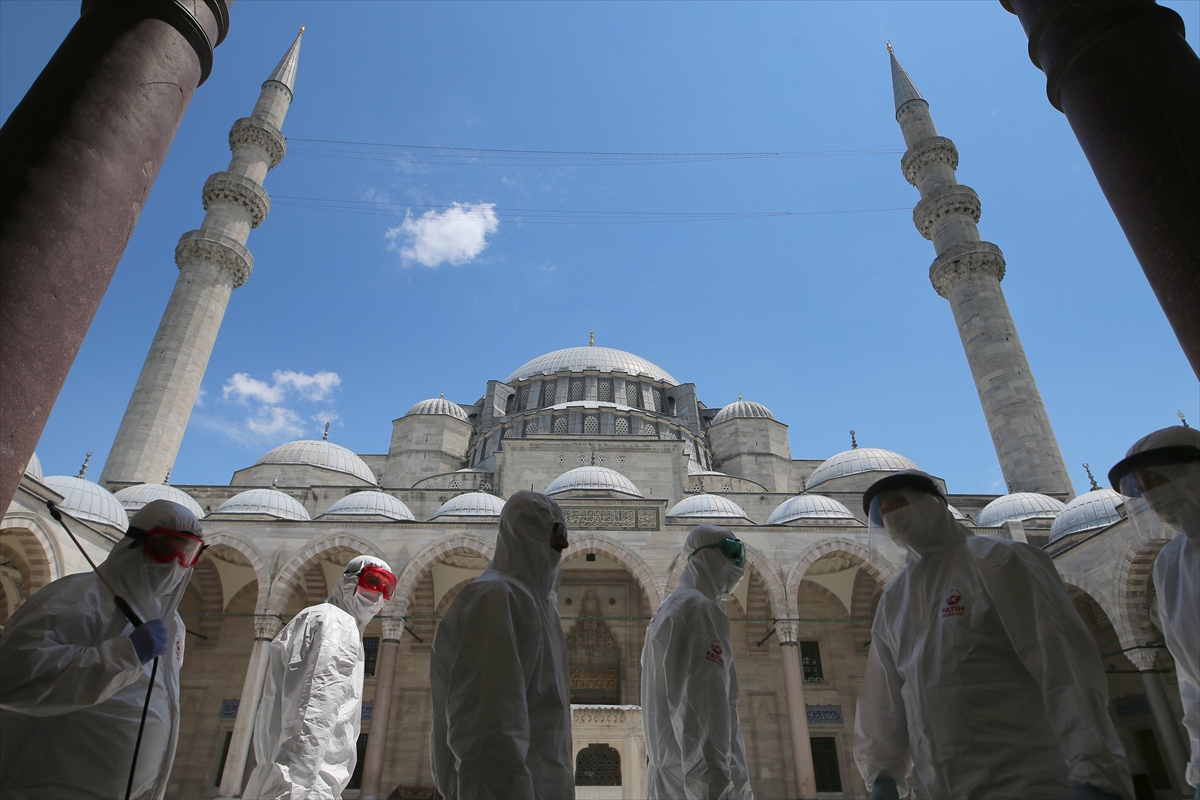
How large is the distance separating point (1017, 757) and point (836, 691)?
12.7 metres

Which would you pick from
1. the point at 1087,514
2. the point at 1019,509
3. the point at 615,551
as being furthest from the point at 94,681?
the point at 1019,509

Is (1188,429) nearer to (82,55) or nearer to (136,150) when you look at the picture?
(136,150)

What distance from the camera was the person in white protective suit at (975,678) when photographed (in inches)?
68.1

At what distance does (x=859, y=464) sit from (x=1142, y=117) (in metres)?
16.1

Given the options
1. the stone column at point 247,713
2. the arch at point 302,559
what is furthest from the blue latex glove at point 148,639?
the arch at point 302,559

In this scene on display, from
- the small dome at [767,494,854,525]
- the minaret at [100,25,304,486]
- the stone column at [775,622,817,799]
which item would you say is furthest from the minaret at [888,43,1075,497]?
the minaret at [100,25,304,486]

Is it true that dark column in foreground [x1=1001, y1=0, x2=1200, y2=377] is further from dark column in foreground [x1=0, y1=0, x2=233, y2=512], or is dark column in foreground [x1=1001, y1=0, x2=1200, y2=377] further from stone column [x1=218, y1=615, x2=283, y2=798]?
stone column [x1=218, y1=615, x2=283, y2=798]

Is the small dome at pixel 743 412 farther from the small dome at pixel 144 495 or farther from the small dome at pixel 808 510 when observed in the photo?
the small dome at pixel 144 495

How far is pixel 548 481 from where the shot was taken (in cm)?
1647

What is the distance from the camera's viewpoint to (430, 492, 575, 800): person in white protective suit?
163 cm

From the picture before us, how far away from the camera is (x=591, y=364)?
23.4 m

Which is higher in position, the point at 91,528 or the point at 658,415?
the point at 658,415

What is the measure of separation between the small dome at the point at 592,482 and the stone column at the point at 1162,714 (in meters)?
7.97

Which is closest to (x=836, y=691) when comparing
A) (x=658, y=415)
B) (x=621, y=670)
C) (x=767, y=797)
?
(x=767, y=797)
